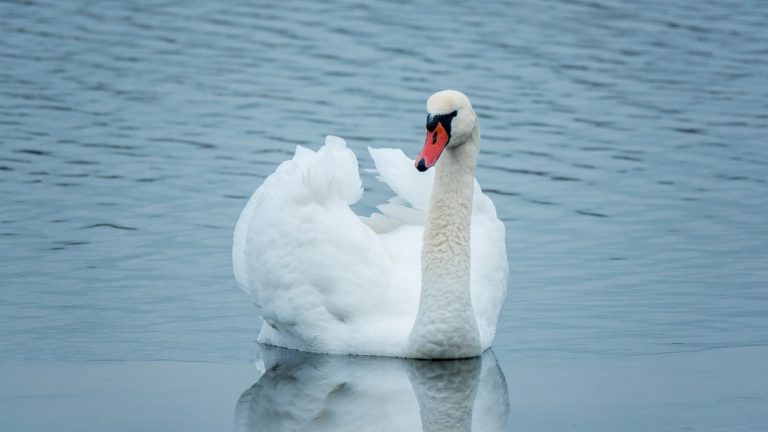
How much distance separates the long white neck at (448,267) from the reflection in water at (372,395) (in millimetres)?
138

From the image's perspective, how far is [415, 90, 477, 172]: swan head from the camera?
9.47m

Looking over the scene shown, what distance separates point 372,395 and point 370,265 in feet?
3.74

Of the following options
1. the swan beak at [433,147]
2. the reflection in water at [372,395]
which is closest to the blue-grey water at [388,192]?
the reflection in water at [372,395]

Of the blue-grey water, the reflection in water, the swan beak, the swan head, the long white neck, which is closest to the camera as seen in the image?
the reflection in water

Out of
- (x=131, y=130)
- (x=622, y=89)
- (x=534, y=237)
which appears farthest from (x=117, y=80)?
(x=534, y=237)

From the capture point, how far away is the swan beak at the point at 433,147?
9289 mm

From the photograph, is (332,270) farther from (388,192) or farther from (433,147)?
(388,192)

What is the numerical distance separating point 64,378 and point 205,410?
1.07m

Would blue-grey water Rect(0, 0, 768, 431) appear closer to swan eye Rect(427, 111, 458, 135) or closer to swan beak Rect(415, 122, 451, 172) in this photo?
swan beak Rect(415, 122, 451, 172)

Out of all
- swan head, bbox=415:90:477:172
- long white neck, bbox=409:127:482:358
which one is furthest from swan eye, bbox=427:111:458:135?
long white neck, bbox=409:127:482:358

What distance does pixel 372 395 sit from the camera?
9.17 meters

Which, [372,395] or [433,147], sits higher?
[433,147]

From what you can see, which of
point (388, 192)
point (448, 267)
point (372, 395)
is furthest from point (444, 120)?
point (388, 192)

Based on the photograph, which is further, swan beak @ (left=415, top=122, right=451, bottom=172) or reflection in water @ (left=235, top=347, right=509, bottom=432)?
swan beak @ (left=415, top=122, right=451, bottom=172)
